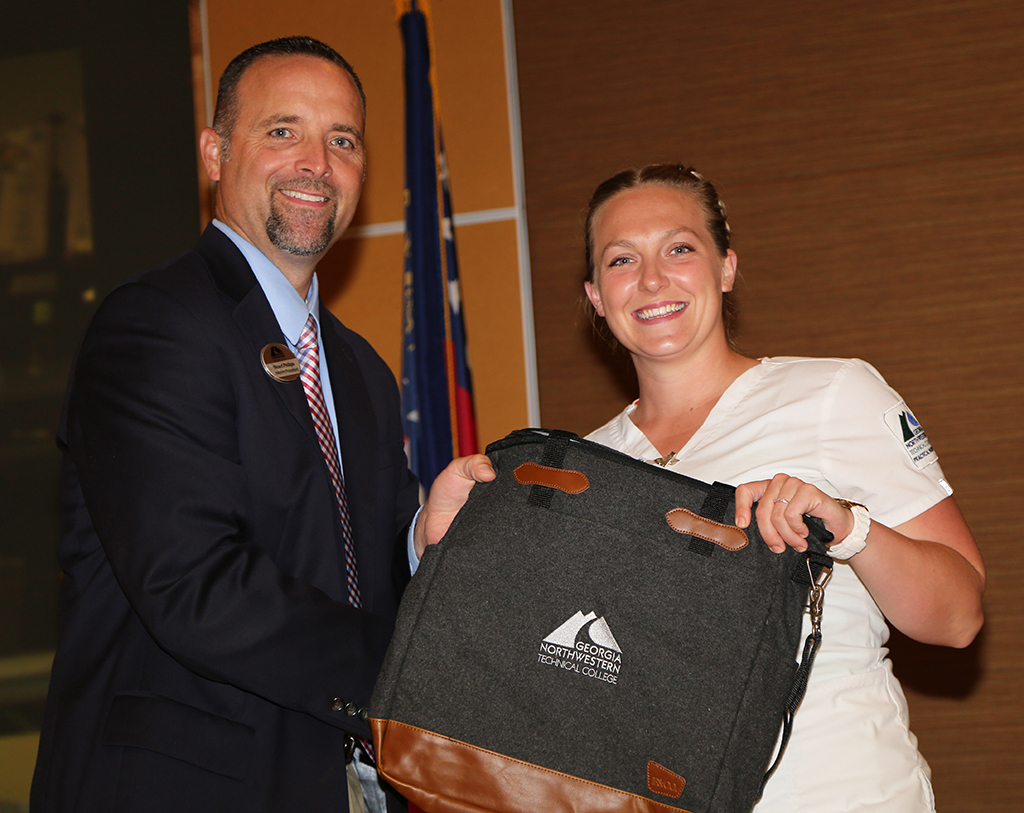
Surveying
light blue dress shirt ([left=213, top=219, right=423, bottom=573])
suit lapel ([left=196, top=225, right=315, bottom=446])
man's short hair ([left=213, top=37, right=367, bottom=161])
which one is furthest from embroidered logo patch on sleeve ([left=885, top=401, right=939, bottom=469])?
man's short hair ([left=213, top=37, right=367, bottom=161])

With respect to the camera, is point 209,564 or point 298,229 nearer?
point 209,564

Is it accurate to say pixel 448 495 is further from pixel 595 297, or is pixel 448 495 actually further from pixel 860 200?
pixel 860 200

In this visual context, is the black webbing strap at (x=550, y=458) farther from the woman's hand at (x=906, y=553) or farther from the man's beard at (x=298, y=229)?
the man's beard at (x=298, y=229)

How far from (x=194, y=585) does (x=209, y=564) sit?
4 cm

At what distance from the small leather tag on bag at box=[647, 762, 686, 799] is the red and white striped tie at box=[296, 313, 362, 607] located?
68 cm

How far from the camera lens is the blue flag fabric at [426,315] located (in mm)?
2801

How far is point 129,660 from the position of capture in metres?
1.49

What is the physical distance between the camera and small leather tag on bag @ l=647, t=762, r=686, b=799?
1.22 metres

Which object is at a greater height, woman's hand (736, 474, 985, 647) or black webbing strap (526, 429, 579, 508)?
black webbing strap (526, 429, 579, 508)

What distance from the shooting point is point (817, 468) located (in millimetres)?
1531

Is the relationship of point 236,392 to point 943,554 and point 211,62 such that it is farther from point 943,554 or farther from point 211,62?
point 211,62

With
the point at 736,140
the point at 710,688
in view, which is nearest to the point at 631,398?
the point at 736,140

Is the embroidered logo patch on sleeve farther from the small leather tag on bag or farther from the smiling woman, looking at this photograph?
the small leather tag on bag

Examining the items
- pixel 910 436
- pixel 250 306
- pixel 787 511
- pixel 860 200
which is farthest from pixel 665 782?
pixel 860 200
